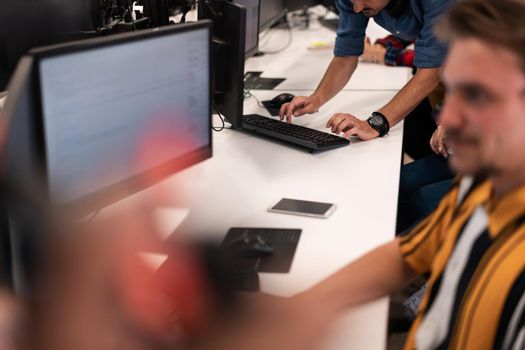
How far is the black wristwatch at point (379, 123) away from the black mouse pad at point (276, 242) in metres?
0.69

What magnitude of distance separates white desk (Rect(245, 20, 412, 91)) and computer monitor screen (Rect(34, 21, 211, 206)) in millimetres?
1220

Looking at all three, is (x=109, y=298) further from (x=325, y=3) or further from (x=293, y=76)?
(x=325, y=3)

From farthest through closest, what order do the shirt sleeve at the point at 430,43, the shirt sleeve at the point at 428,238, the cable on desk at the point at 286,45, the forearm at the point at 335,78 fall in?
1. the cable on desk at the point at 286,45
2. the forearm at the point at 335,78
3. the shirt sleeve at the point at 430,43
4. the shirt sleeve at the point at 428,238

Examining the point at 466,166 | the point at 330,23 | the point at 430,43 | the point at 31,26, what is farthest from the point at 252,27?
the point at 466,166

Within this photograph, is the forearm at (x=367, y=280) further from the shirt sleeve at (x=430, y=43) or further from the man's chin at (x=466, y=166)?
the shirt sleeve at (x=430, y=43)

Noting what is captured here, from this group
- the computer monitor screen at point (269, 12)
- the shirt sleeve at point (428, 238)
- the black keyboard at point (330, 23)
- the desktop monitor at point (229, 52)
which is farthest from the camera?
the black keyboard at point (330, 23)

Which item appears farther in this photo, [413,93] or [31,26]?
[413,93]

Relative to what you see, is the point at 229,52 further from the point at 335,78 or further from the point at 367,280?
the point at 367,280

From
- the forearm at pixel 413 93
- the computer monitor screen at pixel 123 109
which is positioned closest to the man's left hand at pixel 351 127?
the forearm at pixel 413 93

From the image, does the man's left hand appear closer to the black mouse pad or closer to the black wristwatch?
the black wristwatch

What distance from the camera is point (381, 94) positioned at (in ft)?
8.23

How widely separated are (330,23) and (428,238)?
9.11 feet

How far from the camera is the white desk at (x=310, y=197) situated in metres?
1.25

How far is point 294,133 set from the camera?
199 centimetres
